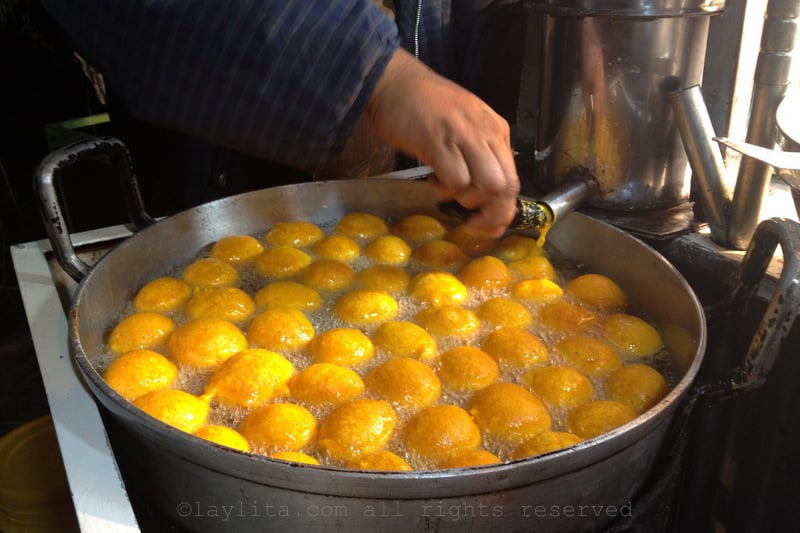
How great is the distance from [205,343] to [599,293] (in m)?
0.92

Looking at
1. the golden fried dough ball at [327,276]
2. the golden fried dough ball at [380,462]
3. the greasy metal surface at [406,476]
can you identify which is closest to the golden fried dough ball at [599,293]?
the greasy metal surface at [406,476]

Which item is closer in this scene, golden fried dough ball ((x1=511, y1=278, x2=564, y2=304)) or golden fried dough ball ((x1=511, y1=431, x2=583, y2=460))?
golden fried dough ball ((x1=511, y1=431, x2=583, y2=460))

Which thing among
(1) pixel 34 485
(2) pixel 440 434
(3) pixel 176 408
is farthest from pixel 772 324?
(1) pixel 34 485

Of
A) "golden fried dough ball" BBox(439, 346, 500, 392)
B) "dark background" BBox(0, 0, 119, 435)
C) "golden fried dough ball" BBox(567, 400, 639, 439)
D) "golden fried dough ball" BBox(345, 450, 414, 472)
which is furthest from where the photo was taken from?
"dark background" BBox(0, 0, 119, 435)

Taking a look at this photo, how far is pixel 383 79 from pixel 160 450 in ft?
2.48

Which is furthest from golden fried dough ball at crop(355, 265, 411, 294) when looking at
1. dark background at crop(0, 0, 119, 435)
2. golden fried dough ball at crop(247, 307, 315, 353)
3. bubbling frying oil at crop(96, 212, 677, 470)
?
dark background at crop(0, 0, 119, 435)

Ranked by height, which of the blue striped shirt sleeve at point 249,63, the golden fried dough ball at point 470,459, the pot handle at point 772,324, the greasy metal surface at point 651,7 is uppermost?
the greasy metal surface at point 651,7

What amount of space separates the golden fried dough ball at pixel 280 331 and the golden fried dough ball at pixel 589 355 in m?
0.56

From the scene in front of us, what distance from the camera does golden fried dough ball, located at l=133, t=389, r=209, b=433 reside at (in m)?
1.17

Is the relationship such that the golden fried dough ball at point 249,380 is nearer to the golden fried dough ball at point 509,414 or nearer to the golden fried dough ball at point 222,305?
the golden fried dough ball at point 222,305

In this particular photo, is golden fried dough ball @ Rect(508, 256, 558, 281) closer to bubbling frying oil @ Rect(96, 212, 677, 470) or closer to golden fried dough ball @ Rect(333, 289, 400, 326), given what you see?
bubbling frying oil @ Rect(96, 212, 677, 470)

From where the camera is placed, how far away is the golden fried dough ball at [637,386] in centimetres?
127

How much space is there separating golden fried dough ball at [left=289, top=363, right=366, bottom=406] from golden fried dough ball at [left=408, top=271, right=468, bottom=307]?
351 mm

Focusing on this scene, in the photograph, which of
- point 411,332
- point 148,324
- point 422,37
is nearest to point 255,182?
point 422,37
